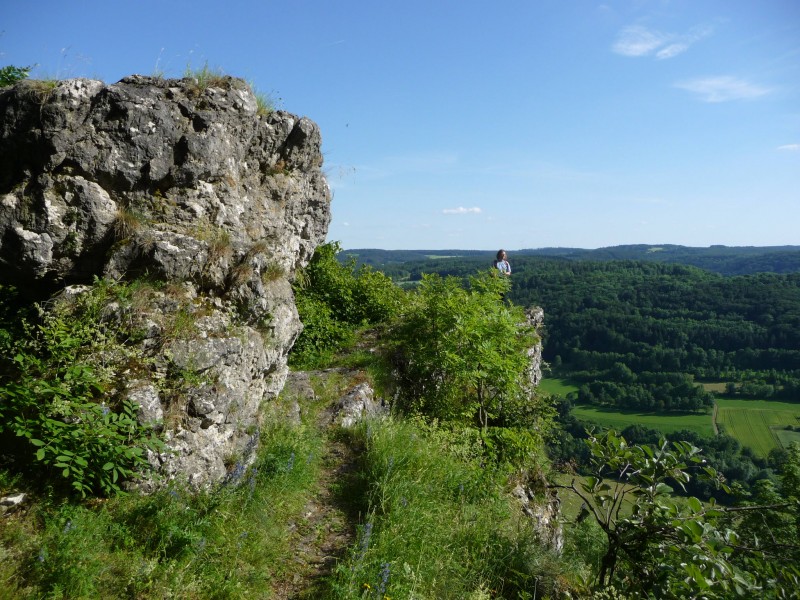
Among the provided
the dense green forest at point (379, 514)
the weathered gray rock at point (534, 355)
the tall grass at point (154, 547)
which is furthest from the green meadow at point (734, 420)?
the tall grass at point (154, 547)

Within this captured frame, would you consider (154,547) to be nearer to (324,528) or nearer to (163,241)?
(324,528)

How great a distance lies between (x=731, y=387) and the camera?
228ft

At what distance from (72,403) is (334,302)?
809 cm

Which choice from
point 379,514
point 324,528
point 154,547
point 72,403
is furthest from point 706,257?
point 72,403

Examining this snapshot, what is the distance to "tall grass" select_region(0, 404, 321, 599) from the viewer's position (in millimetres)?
3402

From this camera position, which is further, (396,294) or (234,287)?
(396,294)

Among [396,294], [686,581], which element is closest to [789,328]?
[396,294]

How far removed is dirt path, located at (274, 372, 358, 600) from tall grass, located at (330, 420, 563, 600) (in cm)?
24

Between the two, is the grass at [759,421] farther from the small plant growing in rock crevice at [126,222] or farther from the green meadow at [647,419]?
the small plant growing in rock crevice at [126,222]

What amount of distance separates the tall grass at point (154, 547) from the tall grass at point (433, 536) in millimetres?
858

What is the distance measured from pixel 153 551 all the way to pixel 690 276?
12167cm

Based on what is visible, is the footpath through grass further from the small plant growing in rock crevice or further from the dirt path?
the small plant growing in rock crevice

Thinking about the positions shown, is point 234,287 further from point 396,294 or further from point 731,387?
point 731,387

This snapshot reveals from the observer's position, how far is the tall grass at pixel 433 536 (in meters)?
4.50
